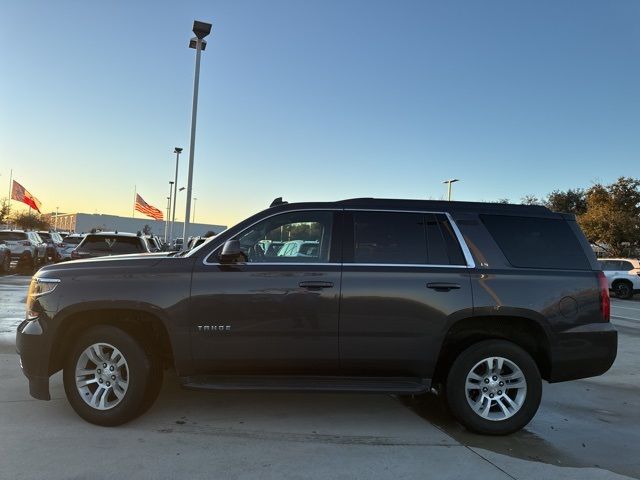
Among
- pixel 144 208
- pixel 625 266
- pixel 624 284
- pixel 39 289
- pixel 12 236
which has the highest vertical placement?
pixel 144 208

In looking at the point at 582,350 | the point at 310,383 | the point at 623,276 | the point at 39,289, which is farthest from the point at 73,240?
the point at 582,350

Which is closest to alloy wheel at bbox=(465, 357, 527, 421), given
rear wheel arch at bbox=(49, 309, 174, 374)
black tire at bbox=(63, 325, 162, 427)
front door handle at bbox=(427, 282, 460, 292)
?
front door handle at bbox=(427, 282, 460, 292)

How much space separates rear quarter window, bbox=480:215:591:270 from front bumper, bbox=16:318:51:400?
12.9 ft

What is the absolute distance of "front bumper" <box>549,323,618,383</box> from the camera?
4.72 metres

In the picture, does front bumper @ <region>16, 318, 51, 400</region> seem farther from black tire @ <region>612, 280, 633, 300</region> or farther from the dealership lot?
black tire @ <region>612, 280, 633, 300</region>

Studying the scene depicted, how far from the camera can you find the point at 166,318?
453 cm

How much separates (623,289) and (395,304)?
2110cm

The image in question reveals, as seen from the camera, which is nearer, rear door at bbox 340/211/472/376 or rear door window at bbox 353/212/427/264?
rear door at bbox 340/211/472/376

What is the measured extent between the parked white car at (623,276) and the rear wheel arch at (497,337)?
19231 mm

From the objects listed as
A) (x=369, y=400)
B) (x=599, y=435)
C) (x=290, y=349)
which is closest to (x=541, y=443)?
(x=599, y=435)

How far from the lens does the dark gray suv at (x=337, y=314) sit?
14.9 feet

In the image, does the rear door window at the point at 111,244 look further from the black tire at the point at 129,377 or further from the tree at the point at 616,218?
the tree at the point at 616,218

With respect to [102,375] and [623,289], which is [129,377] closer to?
[102,375]

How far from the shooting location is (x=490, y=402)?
4.74 m
